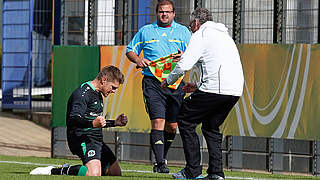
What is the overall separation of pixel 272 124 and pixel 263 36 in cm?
206

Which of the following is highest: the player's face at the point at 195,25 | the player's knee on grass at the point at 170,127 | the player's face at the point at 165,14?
the player's face at the point at 165,14

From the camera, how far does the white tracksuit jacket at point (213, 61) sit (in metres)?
6.34

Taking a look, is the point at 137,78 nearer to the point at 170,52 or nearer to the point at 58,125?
the point at 58,125

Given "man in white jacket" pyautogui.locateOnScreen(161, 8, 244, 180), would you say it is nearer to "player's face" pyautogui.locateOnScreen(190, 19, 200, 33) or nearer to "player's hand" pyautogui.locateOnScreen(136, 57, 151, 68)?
"player's face" pyautogui.locateOnScreen(190, 19, 200, 33)

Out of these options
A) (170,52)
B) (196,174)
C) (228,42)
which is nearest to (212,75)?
(228,42)

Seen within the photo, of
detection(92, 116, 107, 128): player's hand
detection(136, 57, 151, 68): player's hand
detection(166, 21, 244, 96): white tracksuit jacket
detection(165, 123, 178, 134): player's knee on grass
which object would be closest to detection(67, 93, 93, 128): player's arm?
detection(92, 116, 107, 128): player's hand

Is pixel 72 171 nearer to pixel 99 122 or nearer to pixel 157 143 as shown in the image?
pixel 99 122

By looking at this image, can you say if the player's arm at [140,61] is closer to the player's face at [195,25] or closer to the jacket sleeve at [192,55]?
the player's face at [195,25]

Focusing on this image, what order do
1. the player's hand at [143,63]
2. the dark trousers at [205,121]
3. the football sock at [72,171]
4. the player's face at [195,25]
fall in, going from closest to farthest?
the dark trousers at [205,121], the player's face at [195,25], the football sock at [72,171], the player's hand at [143,63]

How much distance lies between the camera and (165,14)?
8461mm

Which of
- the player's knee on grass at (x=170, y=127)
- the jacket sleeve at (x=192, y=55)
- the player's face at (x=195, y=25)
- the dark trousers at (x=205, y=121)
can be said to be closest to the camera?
the jacket sleeve at (x=192, y=55)

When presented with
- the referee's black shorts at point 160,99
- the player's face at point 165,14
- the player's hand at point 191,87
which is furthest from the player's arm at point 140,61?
the player's hand at point 191,87

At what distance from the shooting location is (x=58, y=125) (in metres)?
12.6

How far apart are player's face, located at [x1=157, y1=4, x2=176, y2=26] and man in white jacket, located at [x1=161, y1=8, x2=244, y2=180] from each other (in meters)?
1.80
